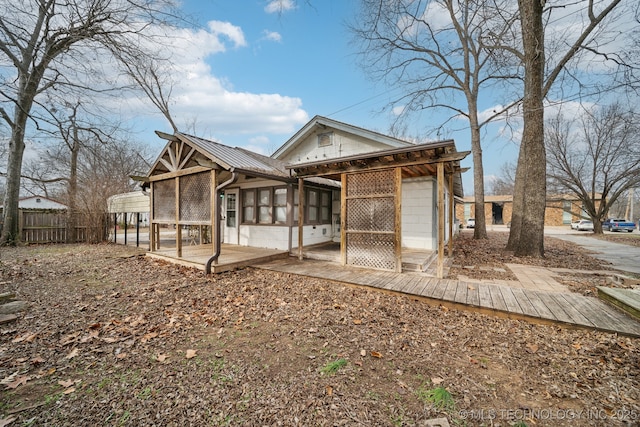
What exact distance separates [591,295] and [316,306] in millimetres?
4842

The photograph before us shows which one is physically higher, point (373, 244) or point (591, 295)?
point (373, 244)

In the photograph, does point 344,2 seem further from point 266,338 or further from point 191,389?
point 191,389

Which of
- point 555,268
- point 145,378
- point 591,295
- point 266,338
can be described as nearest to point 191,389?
point 145,378

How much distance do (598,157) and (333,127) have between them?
67.5 ft

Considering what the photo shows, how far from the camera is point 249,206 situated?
9109mm

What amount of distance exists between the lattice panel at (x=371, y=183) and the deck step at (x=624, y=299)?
3841 mm

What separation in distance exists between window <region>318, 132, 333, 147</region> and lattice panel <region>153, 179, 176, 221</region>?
20.0 feet

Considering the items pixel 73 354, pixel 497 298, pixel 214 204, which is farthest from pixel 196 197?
pixel 497 298

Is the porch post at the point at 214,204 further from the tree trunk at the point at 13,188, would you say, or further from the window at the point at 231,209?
the tree trunk at the point at 13,188

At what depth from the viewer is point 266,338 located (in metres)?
3.17

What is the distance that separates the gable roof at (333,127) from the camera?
9.03 metres

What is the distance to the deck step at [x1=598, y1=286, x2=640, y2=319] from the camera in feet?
11.2

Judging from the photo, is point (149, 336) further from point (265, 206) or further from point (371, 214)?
point (265, 206)

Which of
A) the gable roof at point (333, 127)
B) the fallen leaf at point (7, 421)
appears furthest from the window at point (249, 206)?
the fallen leaf at point (7, 421)
